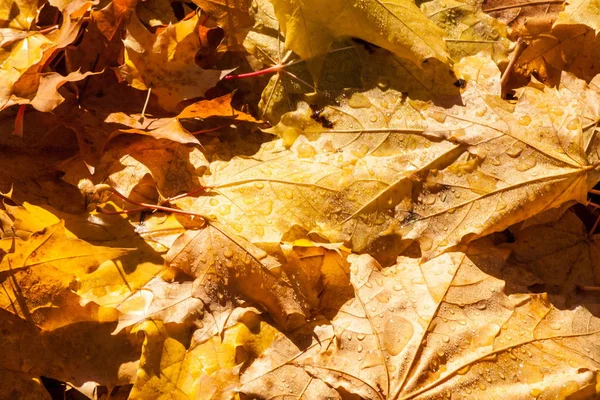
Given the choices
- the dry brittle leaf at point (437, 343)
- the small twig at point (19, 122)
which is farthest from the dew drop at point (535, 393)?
the small twig at point (19, 122)

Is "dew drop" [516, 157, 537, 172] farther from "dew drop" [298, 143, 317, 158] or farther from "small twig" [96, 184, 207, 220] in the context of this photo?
"small twig" [96, 184, 207, 220]

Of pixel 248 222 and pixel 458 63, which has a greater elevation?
pixel 458 63

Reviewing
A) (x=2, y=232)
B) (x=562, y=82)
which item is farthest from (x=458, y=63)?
(x=2, y=232)

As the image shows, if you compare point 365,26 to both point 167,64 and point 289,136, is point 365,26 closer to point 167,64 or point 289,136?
point 289,136

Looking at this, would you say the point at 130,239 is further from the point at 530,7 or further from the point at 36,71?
the point at 530,7

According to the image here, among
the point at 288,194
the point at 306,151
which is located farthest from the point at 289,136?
the point at 288,194

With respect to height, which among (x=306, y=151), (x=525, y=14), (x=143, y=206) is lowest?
(x=143, y=206)

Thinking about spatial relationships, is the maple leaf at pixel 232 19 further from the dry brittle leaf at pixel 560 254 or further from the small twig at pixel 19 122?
the dry brittle leaf at pixel 560 254
